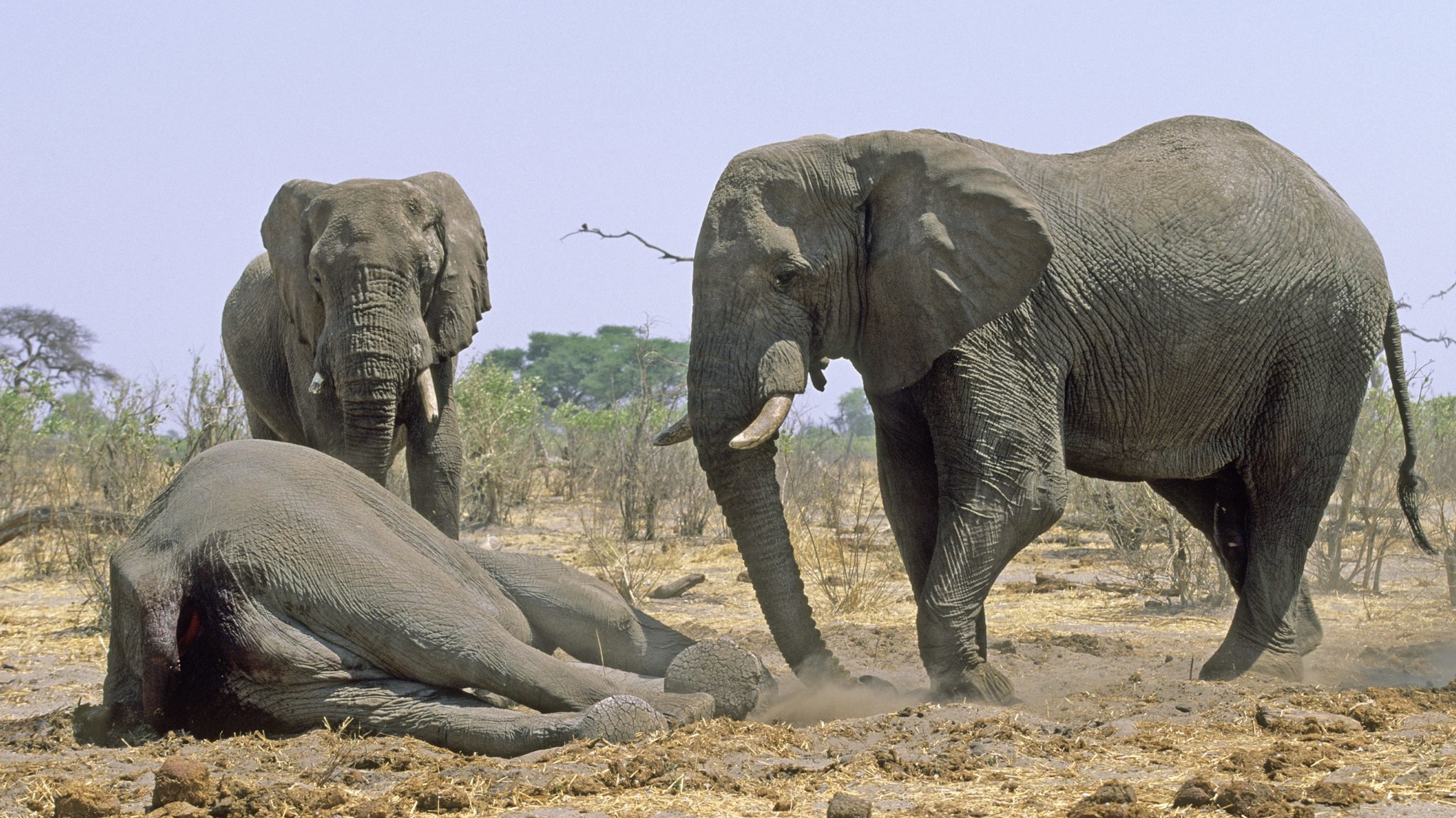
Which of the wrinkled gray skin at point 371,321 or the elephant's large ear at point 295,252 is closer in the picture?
the wrinkled gray skin at point 371,321

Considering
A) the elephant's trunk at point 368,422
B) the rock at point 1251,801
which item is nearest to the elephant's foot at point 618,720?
the rock at point 1251,801

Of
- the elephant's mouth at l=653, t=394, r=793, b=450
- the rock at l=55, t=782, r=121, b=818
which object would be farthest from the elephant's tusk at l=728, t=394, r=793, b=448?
the rock at l=55, t=782, r=121, b=818

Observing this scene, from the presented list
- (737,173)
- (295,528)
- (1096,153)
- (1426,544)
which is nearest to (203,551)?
(295,528)

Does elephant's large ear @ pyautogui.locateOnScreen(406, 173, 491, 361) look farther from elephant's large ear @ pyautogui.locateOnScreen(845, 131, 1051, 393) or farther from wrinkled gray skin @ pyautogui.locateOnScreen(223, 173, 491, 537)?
elephant's large ear @ pyautogui.locateOnScreen(845, 131, 1051, 393)

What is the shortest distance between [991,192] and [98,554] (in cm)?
753

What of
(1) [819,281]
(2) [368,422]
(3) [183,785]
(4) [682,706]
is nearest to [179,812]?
(3) [183,785]

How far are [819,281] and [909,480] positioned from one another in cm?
115

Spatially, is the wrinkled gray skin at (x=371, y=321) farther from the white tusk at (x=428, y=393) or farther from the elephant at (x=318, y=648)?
the elephant at (x=318, y=648)

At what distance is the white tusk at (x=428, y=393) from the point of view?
7.95m

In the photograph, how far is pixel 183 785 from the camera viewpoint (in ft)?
12.7

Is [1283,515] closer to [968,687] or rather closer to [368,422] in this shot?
[968,687]

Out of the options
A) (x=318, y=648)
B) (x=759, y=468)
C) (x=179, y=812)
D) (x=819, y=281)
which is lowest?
(x=179, y=812)

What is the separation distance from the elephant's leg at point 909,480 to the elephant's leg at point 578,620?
1.33 meters

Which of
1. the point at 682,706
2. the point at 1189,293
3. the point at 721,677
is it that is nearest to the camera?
the point at 682,706
